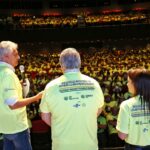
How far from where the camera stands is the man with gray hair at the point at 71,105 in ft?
13.6

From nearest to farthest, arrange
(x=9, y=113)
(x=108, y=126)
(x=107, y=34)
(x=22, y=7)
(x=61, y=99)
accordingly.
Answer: (x=61, y=99) < (x=9, y=113) < (x=108, y=126) < (x=107, y=34) < (x=22, y=7)

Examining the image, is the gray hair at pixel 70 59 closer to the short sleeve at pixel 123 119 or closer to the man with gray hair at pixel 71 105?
the man with gray hair at pixel 71 105

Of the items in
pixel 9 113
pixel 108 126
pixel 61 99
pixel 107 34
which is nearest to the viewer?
pixel 61 99

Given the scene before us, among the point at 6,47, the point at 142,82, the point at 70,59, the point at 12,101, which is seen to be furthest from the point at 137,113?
the point at 6,47

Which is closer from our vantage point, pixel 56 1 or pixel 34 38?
pixel 34 38

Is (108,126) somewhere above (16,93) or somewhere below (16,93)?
below

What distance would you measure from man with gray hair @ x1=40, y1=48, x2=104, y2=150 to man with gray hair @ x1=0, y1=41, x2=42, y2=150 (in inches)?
12.9

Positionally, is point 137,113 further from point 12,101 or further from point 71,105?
point 12,101

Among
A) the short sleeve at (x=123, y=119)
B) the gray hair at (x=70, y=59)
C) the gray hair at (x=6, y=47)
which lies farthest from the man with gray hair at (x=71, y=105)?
the gray hair at (x=6, y=47)

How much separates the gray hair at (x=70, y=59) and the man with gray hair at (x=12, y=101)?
471 mm

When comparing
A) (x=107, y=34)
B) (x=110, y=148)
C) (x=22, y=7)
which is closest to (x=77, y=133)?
(x=110, y=148)

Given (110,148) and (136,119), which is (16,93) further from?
A: (110,148)

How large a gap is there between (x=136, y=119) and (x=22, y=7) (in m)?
38.2

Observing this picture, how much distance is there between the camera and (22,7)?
41.5m
